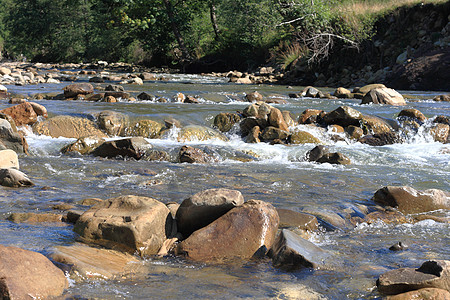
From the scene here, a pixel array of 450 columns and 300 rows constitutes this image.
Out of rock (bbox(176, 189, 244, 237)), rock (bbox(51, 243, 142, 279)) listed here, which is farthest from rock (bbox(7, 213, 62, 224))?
rock (bbox(176, 189, 244, 237))

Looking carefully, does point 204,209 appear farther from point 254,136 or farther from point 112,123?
point 112,123

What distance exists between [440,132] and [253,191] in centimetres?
613

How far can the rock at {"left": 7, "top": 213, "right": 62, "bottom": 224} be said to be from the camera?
418cm

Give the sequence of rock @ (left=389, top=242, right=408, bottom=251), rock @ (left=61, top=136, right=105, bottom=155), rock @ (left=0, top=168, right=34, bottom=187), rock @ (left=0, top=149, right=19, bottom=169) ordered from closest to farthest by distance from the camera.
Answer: rock @ (left=389, top=242, right=408, bottom=251) → rock @ (left=0, top=168, right=34, bottom=187) → rock @ (left=0, top=149, right=19, bottom=169) → rock @ (left=61, top=136, right=105, bottom=155)

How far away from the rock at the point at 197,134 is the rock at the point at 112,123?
4.05 ft

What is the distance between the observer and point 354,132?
9844mm

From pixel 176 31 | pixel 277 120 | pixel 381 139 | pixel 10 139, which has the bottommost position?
pixel 381 139

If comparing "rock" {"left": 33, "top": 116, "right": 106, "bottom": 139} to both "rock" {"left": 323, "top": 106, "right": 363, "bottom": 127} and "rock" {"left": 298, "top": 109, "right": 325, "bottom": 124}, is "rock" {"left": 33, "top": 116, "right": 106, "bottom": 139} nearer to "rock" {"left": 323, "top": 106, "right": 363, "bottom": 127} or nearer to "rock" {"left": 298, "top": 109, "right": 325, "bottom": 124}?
"rock" {"left": 298, "top": 109, "right": 325, "bottom": 124}

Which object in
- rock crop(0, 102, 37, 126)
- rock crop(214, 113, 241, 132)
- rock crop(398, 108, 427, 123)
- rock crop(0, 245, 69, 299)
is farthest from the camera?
rock crop(398, 108, 427, 123)

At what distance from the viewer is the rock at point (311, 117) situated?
10.5 meters

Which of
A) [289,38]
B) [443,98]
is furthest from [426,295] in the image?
[289,38]

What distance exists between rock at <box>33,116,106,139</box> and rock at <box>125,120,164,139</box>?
1.87ft

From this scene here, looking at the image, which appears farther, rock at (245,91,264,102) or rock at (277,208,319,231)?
rock at (245,91,264,102)

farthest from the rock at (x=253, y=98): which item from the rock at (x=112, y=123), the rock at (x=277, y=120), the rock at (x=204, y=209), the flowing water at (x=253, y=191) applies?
the rock at (x=204, y=209)
